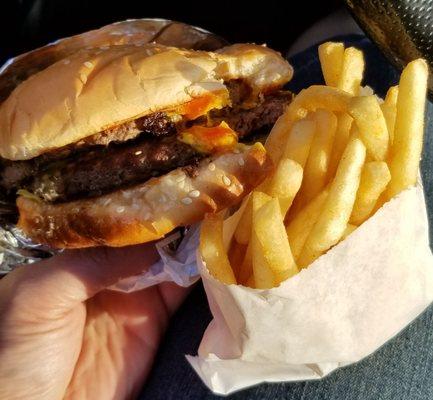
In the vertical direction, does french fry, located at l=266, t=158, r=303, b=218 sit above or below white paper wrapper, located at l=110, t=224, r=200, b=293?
above

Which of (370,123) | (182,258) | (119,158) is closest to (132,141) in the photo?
(119,158)

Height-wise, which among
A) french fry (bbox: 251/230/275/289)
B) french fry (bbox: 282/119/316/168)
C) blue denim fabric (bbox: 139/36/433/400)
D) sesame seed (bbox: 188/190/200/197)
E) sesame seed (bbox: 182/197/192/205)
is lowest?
blue denim fabric (bbox: 139/36/433/400)

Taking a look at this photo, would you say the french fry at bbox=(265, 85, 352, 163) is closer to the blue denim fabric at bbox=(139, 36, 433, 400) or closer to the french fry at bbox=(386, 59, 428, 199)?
the french fry at bbox=(386, 59, 428, 199)

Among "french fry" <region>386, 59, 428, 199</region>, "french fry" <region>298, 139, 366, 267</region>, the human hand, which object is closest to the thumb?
the human hand

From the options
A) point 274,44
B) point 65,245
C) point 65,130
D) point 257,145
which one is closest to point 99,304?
point 65,245

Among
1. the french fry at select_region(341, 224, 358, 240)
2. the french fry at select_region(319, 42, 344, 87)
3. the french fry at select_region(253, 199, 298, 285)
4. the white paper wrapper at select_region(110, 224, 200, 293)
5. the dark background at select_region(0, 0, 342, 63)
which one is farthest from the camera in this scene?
the dark background at select_region(0, 0, 342, 63)

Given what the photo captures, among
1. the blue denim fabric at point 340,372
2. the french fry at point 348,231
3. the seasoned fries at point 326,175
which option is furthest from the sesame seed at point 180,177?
the blue denim fabric at point 340,372

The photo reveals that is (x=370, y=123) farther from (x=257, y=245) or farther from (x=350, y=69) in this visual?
(x=257, y=245)

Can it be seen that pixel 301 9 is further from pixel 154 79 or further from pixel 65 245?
pixel 65 245
